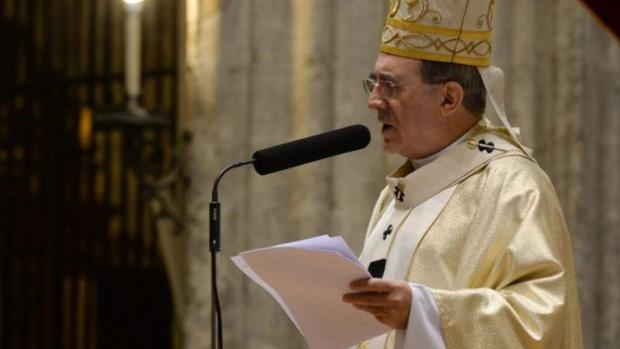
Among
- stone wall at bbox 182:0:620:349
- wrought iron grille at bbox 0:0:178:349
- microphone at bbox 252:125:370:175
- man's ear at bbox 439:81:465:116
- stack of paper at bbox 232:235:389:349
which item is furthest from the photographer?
wrought iron grille at bbox 0:0:178:349

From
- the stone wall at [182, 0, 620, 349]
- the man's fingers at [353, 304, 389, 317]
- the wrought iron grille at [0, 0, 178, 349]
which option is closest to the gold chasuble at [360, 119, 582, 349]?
the man's fingers at [353, 304, 389, 317]

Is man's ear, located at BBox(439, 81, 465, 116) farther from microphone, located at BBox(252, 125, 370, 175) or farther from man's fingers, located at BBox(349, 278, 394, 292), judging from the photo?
man's fingers, located at BBox(349, 278, 394, 292)

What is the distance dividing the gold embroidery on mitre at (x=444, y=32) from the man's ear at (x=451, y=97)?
0.18ft

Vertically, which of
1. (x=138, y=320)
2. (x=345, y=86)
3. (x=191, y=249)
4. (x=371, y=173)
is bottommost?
(x=138, y=320)

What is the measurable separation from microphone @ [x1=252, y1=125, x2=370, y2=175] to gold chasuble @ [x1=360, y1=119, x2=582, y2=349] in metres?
0.30

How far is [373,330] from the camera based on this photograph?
101 inches

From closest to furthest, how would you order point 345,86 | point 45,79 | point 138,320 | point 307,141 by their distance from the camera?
point 307,141 < point 345,86 < point 138,320 < point 45,79

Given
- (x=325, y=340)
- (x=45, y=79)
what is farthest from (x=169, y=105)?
(x=325, y=340)

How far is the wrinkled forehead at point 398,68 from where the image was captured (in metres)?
2.83

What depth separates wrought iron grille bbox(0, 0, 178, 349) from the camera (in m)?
4.89

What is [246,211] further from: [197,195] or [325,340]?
[325,340]

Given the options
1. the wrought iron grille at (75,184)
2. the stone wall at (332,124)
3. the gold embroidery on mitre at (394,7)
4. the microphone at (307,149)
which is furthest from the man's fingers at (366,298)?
the wrought iron grille at (75,184)

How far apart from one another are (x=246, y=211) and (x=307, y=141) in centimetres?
146

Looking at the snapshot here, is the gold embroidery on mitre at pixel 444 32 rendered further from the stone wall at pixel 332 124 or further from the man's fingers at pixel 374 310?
the stone wall at pixel 332 124
